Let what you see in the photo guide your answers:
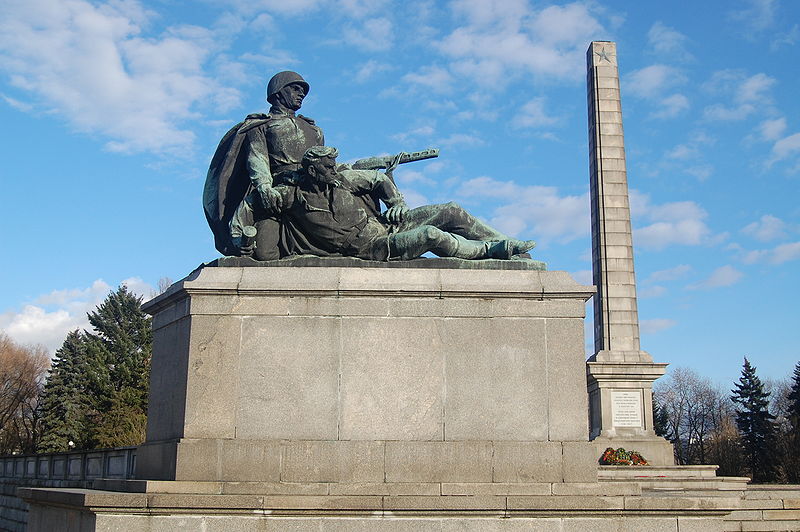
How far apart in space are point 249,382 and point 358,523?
6.56 ft

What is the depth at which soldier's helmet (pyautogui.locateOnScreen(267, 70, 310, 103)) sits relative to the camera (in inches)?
430

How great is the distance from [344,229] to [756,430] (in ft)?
190

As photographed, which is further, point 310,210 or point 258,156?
point 258,156

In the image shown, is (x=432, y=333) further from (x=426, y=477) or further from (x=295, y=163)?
(x=295, y=163)

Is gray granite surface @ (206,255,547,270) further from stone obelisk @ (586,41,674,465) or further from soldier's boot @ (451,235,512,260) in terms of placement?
stone obelisk @ (586,41,674,465)

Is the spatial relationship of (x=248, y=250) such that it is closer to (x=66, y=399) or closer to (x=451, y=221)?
(x=451, y=221)

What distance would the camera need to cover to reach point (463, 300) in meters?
9.03

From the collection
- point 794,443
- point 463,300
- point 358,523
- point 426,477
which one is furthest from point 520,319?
point 794,443

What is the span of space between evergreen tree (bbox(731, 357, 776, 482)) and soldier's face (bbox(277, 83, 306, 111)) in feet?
179

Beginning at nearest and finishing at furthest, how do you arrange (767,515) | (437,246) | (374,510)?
(374,510) → (437,246) → (767,515)

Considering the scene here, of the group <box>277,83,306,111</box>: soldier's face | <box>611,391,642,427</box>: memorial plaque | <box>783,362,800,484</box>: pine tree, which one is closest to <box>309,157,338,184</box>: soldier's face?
<box>277,83,306,111</box>: soldier's face

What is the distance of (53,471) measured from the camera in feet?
90.8

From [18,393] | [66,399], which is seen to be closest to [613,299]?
[66,399]

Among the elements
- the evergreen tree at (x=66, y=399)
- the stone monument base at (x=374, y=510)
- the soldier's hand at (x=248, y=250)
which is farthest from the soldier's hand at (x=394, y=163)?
the evergreen tree at (x=66, y=399)
